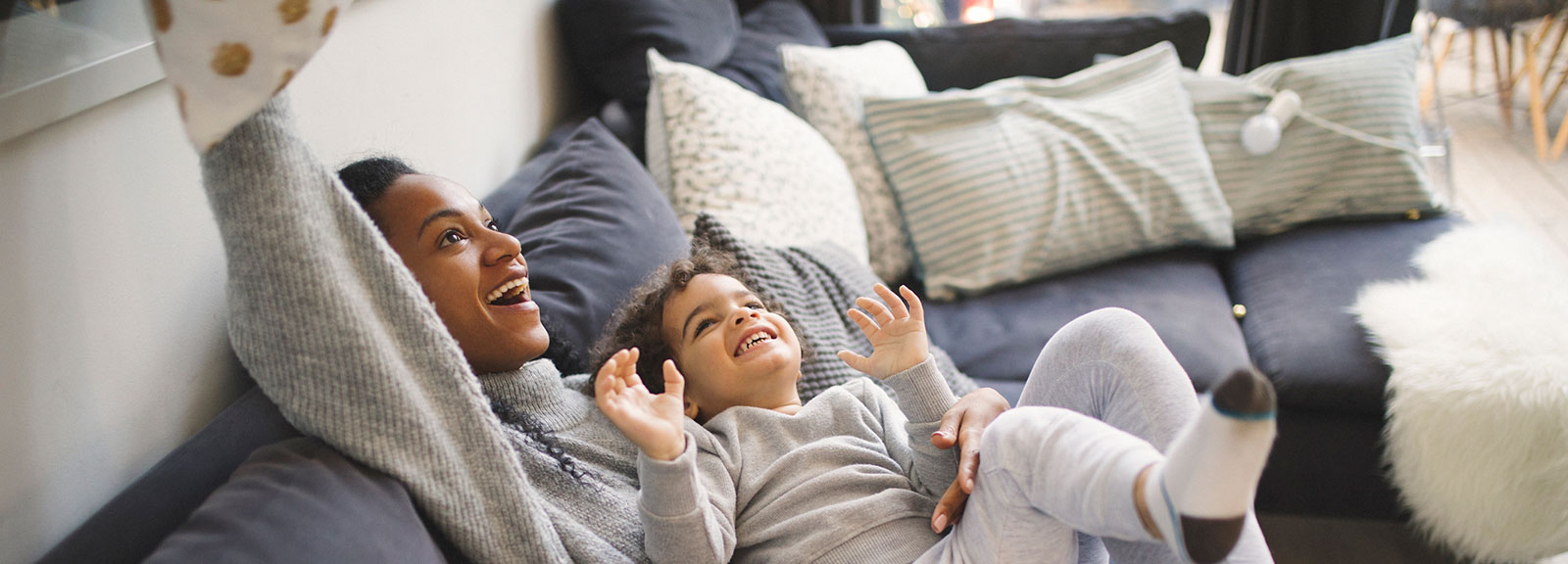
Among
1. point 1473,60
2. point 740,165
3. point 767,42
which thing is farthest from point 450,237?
point 1473,60

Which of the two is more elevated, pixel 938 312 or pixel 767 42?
pixel 767 42

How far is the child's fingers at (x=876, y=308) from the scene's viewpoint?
1.14m

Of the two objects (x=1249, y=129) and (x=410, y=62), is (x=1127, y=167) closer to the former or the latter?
(x=1249, y=129)

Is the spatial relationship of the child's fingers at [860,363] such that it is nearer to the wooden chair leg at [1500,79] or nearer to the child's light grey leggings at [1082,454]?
the child's light grey leggings at [1082,454]

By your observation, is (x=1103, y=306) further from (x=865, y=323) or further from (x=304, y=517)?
(x=304, y=517)

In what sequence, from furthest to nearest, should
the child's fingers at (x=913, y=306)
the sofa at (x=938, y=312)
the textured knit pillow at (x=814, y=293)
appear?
the textured knit pillow at (x=814, y=293) < the child's fingers at (x=913, y=306) < the sofa at (x=938, y=312)

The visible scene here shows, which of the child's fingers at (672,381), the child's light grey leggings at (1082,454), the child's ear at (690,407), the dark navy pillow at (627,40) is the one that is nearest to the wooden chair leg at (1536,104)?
the dark navy pillow at (627,40)

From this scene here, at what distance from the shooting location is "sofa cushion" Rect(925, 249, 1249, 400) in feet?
5.70

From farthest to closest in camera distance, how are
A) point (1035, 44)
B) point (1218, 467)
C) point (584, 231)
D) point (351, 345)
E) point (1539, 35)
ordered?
point (1539, 35) → point (1035, 44) → point (584, 231) → point (351, 345) → point (1218, 467)

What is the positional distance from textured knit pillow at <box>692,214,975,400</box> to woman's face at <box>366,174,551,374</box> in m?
0.41

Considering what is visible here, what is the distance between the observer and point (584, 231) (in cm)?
144

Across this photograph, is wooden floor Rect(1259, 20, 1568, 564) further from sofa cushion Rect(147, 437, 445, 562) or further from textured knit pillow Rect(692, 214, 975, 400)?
sofa cushion Rect(147, 437, 445, 562)

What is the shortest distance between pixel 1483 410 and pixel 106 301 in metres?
1.79

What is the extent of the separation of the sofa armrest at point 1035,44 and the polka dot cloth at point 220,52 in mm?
2061
